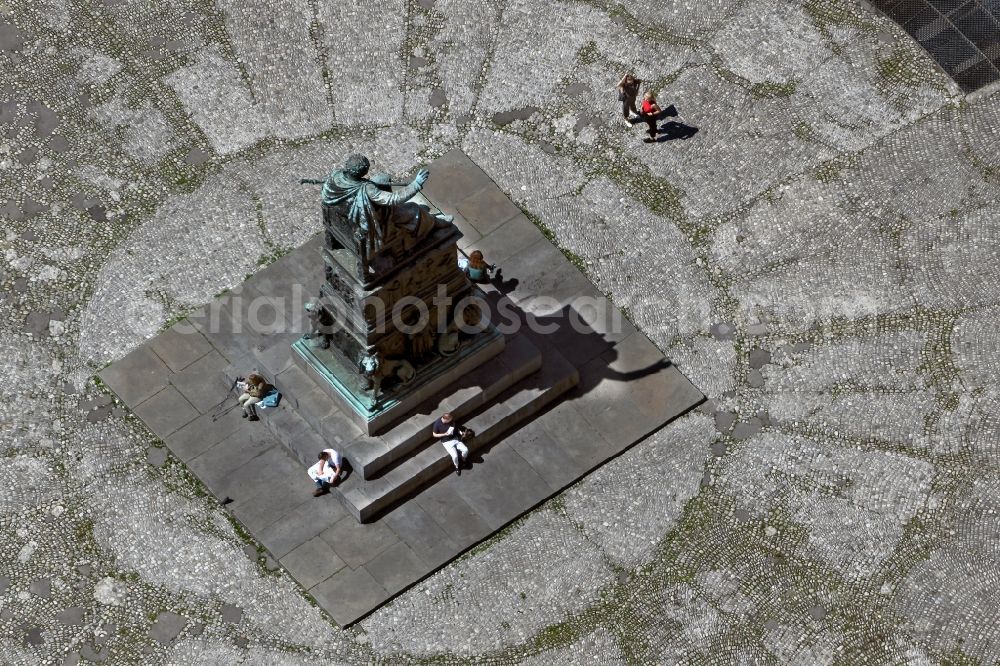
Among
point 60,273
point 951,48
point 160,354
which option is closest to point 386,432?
point 160,354

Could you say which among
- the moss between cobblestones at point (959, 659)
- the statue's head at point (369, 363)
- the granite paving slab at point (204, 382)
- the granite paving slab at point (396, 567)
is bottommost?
the moss between cobblestones at point (959, 659)

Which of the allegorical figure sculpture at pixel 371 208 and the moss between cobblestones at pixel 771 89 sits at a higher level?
the allegorical figure sculpture at pixel 371 208

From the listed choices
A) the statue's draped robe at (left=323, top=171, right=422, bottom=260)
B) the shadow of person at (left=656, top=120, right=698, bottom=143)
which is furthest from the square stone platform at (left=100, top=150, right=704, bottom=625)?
the statue's draped robe at (left=323, top=171, right=422, bottom=260)

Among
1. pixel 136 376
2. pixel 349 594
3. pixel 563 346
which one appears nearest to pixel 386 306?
pixel 563 346

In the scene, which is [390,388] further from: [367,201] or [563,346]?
[367,201]

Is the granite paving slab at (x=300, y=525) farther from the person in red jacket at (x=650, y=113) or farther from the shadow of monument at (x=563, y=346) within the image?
the person in red jacket at (x=650, y=113)

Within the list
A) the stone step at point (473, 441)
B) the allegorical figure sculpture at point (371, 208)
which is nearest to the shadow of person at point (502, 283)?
the stone step at point (473, 441)
